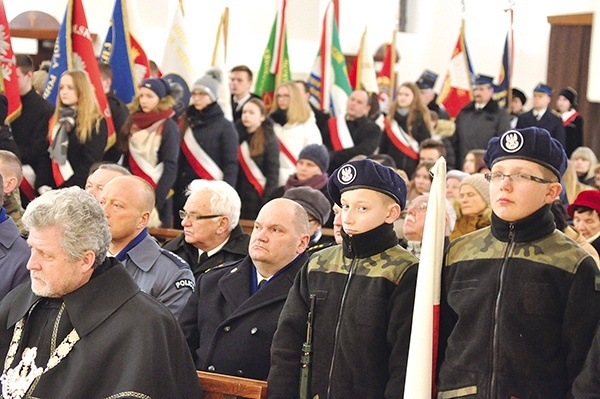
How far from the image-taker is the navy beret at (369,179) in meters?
4.18

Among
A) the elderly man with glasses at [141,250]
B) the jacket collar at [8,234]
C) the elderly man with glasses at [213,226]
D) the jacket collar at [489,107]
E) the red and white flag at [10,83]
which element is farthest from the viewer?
the jacket collar at [489,107]

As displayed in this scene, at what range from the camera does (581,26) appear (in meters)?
19.2

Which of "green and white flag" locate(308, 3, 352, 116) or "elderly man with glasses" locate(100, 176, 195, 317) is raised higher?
"elderly man with glasses" locate(100, 176, 195, 317)

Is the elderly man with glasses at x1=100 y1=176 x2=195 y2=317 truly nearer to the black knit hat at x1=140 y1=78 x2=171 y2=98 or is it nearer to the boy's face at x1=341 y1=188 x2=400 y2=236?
the boy's face at x1=341 y1=188 x2=400 y2=236

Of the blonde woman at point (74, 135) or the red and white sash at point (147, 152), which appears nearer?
the blonde woman at point (74, 135)

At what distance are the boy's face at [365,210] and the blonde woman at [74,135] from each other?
4740 millimetres

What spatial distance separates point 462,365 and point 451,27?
→ 736 inches

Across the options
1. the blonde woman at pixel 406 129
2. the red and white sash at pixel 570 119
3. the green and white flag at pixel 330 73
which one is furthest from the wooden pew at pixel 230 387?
the red and white sash at pixel 570 119

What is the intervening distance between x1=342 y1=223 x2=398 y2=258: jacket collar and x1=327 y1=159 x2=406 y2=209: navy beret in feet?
0.47

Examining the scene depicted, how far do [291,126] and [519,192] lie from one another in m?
7.11

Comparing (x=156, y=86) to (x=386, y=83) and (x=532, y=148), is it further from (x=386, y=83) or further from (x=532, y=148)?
(x=386, y=83)

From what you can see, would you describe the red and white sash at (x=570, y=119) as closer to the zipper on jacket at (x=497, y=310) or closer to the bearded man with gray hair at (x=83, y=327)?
the zipper on jacket at (x=497, y=310)

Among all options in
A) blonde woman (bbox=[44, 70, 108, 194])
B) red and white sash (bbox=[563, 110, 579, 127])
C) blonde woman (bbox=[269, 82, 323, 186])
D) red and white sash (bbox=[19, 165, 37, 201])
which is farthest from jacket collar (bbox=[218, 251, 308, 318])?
red and white sash (bbox=[563, 110, 579, 127])

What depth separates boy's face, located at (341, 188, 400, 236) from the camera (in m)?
4.13
